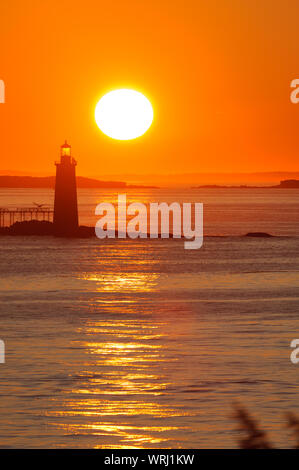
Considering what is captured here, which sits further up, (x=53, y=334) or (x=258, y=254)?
(x=258, y=254)

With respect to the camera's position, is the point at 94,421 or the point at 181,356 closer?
the point at 94,421

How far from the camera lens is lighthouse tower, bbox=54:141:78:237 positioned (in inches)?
3765

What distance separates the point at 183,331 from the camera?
117 ft

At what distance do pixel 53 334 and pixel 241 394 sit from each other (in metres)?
13.0

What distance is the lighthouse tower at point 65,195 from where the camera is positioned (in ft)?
314

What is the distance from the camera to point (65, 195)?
9994cm

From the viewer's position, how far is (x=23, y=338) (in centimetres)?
3347

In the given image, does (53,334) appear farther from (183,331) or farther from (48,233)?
(48,233)

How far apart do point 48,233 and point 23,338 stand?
280ft

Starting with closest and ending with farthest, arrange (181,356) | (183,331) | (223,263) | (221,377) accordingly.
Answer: (221,377), (181,356), (183,331), (223,263)

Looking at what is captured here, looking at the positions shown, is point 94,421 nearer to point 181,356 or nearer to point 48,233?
point 181,356

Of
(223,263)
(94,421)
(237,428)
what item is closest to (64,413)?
(94,421)
